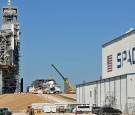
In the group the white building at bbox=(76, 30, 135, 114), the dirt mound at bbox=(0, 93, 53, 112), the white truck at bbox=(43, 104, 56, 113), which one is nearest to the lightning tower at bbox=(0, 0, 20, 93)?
the dirt mound at bbox=(0, 93, 53, 112)

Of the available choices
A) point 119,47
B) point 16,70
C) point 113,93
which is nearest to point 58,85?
point 16,70

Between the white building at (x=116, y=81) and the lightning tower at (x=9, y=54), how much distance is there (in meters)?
46.6

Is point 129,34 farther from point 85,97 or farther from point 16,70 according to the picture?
point 16,70

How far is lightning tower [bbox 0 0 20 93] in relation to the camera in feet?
487

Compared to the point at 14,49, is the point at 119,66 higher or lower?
lower

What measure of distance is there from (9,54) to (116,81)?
7665cm

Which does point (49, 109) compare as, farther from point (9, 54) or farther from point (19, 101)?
point (9, 54)

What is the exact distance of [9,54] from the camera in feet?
488

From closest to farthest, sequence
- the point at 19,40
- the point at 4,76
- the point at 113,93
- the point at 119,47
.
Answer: the point at 113,93 < the point at 119,47 < the point at 4,76 < the point at 19,40

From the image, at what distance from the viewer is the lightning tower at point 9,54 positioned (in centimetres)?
14838

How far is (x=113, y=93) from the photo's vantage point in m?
78.8

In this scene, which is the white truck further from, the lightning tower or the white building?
the lightning tower

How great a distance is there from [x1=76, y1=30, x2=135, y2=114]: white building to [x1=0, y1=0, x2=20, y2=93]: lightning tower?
4663cm

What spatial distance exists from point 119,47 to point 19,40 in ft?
247
